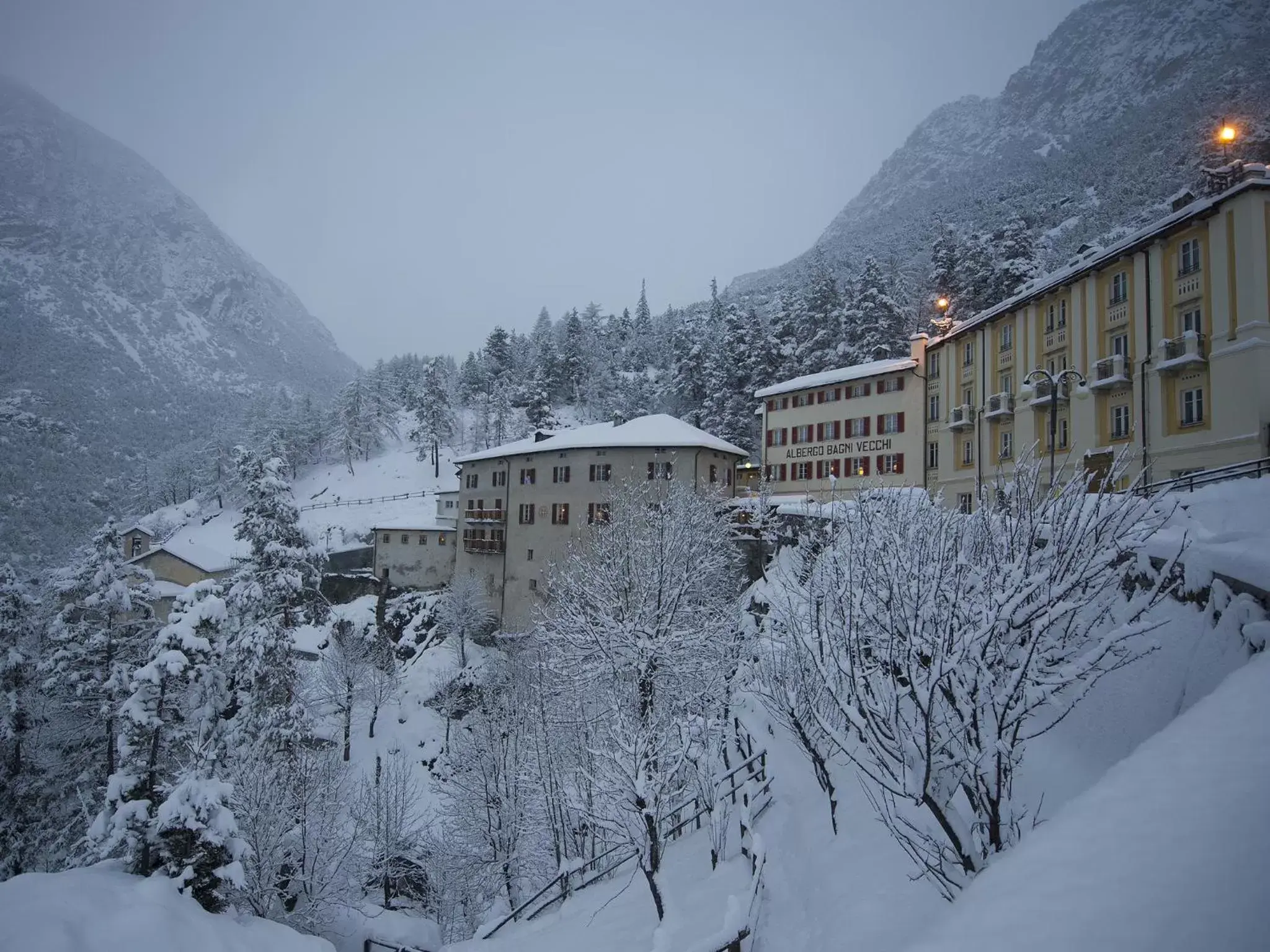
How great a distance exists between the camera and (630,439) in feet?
135

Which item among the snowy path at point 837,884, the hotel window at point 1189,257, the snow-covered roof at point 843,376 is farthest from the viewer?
the snow-covered roof at point 843,376

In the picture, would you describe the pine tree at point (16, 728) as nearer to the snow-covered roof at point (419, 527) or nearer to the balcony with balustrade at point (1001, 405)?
the snow-covered roof at point (419, 527)

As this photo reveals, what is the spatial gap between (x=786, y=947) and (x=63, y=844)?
3254 centimetres

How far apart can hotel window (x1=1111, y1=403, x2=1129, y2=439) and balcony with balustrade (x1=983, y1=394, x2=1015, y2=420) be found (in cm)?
509

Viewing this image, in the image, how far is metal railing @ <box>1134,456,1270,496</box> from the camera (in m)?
12.7

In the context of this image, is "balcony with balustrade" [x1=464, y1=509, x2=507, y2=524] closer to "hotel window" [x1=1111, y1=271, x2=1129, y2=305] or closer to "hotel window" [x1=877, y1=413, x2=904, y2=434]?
"hotel window" [x1=877, y1=413, x2=904, y2=434]

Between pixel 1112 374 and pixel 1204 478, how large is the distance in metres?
13.9

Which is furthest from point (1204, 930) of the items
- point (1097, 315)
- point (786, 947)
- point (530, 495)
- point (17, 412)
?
point (17, 412)

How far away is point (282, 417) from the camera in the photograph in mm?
91312

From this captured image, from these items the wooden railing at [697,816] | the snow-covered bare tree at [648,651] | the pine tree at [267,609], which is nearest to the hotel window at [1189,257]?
the snow-covered bare tree at [648,651]

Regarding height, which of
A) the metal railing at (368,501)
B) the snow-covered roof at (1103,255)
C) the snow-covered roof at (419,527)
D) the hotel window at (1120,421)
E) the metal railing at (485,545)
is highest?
the snow-covered roof at (1103,255)

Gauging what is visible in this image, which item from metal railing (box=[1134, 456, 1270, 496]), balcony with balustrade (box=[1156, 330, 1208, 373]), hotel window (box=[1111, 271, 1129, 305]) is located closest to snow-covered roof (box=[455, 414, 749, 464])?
hotel window (box=[1111, 271, 1129, 305])

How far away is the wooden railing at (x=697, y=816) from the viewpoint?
12.8 meters

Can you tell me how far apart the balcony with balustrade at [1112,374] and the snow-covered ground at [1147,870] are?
25466 millimetres
